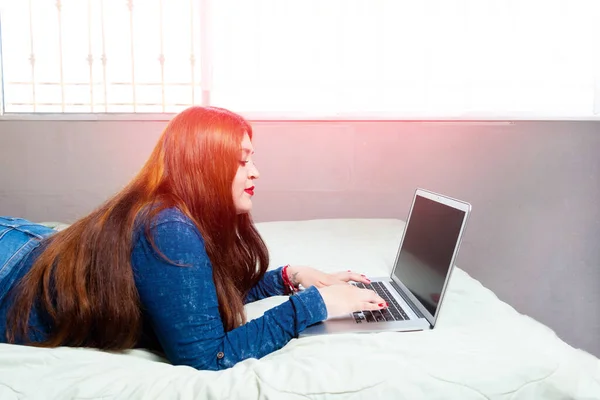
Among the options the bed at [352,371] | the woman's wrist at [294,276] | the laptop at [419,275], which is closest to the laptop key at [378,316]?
the laptop at [419,275]

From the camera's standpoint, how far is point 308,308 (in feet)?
2.89

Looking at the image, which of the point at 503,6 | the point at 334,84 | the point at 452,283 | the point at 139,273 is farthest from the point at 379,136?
the point at 139,273

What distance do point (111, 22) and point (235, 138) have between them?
1.80m

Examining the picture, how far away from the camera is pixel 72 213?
228cm

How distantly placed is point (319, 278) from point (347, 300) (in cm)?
23

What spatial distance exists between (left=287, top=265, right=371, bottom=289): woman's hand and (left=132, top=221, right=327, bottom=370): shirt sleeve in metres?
0.31

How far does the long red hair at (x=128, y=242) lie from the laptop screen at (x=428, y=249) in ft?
1.22

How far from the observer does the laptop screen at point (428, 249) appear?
1.00m

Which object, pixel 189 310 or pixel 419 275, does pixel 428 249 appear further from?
pixel 189 310

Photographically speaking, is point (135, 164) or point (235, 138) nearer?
point (235, 138)

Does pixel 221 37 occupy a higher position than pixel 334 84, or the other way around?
pixel 221 37

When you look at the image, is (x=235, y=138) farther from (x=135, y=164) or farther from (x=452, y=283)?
(x=135, y=164)

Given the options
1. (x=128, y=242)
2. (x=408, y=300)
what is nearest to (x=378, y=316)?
(x=408, y=300)

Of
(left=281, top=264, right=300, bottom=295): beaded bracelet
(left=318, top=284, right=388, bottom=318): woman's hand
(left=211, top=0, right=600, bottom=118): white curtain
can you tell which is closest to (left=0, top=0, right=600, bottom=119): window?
(left=211, top=0, right=600, bottom=118): white curtain
